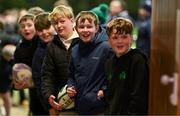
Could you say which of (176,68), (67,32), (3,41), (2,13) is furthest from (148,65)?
(2,13)

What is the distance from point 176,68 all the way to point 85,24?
1.20 metres

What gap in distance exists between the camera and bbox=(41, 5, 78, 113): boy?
183 inches

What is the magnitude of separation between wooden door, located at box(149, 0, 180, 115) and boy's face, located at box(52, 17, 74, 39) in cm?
123

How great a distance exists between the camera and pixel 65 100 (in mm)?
4523

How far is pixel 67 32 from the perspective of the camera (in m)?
4.71

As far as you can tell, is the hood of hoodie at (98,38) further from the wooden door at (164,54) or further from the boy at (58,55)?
the wooden door at (164,54)

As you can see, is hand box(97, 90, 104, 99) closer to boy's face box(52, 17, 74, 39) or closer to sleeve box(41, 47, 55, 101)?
sleeve box(41, 47, 55, 101)

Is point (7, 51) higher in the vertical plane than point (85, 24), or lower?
lower

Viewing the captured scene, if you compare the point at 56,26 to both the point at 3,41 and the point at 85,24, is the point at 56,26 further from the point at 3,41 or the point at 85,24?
the point at 3,41

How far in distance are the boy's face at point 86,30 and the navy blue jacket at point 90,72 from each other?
0.05 m

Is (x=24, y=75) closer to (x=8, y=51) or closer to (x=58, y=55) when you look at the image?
(x=58, y=55)

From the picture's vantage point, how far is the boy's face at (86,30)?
428cm

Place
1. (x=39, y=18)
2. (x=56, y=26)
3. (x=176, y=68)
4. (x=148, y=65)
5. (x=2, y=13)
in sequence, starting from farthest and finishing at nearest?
(x=2, y=13) < (x=39, y=18) < (x=56, y=26) < (x=148, y=65) < (x=176, y=68)

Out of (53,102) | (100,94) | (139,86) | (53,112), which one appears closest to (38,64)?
(53,112)
